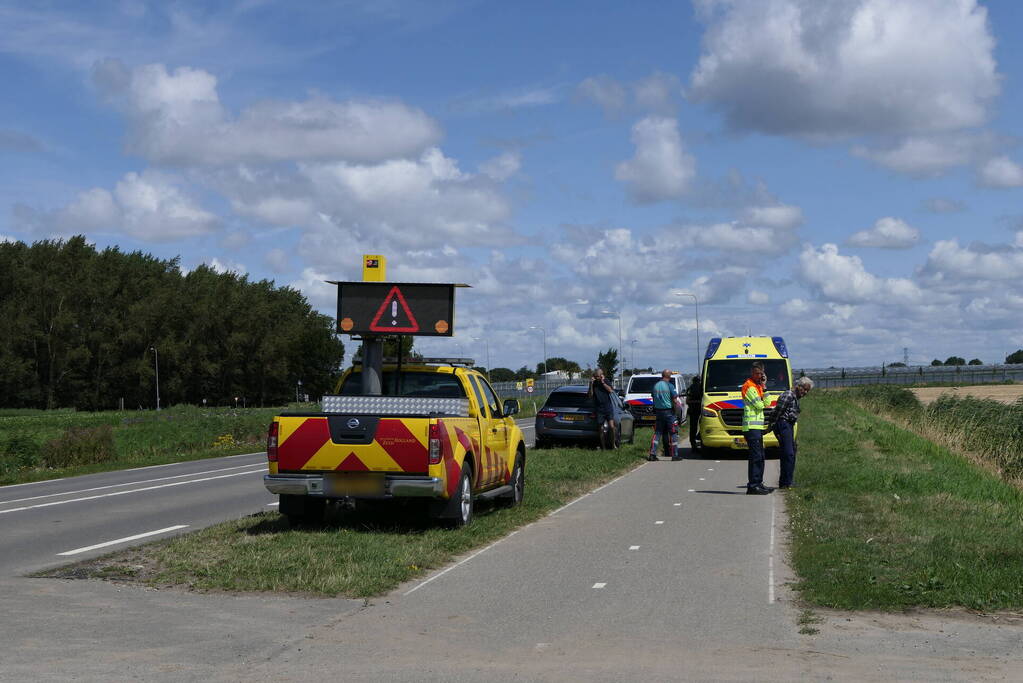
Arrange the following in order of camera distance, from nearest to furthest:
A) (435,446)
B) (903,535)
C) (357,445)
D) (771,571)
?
(771,571), (903,535), (435,446), (357,445)

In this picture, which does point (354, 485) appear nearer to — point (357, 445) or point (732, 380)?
point (357, 445)

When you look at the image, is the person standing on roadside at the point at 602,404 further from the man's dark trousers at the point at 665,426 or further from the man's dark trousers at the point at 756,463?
the man's dark trousers at the point at 756,463

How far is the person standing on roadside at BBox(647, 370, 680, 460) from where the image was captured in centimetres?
2350

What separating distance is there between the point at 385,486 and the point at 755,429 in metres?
7.00

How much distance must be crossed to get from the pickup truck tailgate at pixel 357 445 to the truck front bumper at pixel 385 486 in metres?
0.09

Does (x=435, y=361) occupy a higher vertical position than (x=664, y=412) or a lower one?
higher

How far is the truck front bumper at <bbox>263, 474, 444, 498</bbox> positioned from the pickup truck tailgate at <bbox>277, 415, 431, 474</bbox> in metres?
0.09

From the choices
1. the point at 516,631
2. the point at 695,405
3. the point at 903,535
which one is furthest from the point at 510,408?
the point at 695,405

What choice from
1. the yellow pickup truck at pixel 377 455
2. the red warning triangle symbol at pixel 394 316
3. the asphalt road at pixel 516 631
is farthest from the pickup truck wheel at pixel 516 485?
the asphalt road at pixel 516 631

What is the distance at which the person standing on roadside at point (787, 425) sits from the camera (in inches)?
670

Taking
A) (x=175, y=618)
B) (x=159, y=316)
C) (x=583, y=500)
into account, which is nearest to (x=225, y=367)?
(x=159, y=316)

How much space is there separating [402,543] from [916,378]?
105398mm

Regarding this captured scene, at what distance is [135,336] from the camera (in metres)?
91.9

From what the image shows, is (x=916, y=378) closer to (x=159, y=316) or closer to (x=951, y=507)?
(x=159, y=316)
